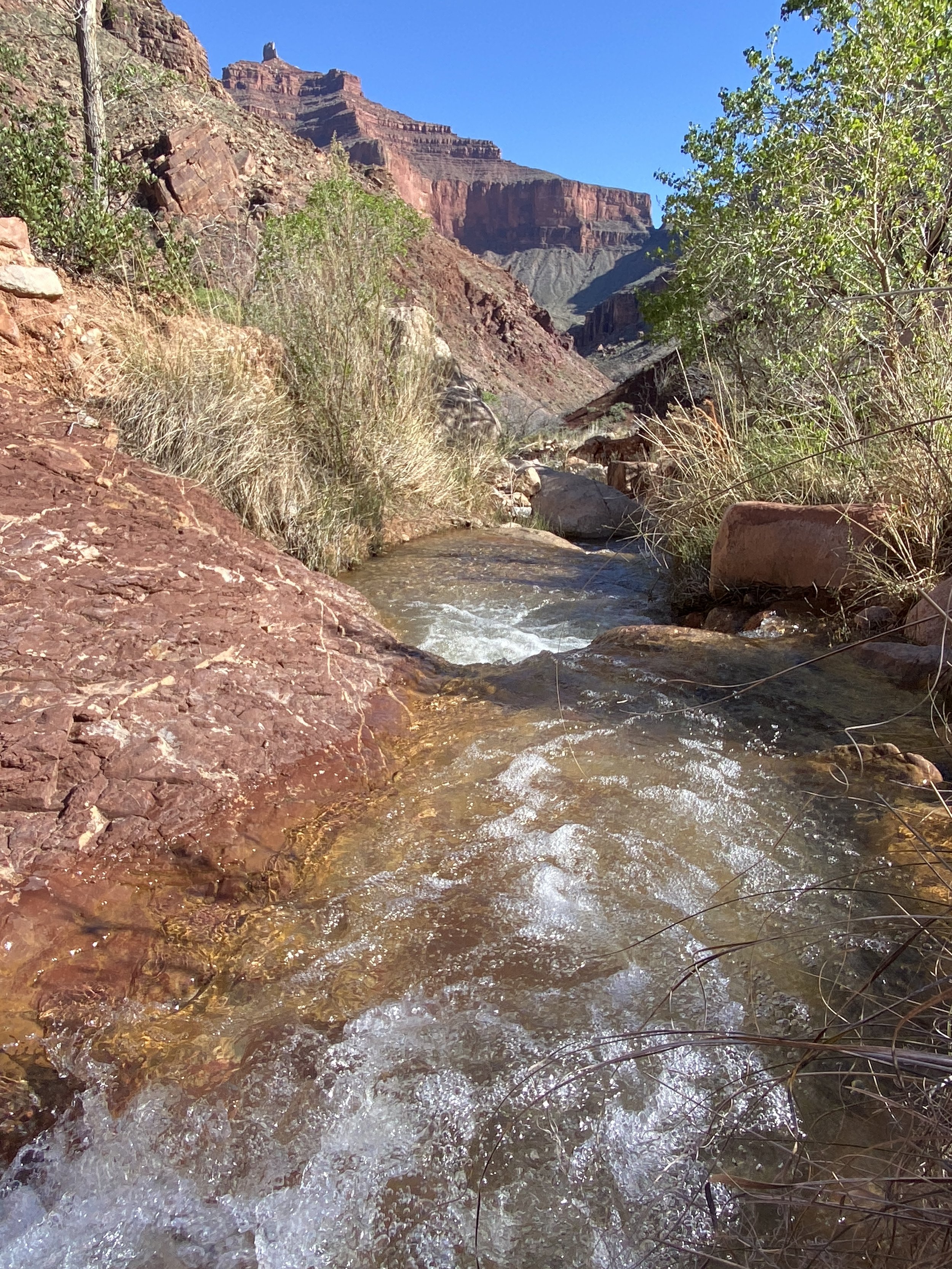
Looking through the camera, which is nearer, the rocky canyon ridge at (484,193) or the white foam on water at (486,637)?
the white foam on water at (486,637)

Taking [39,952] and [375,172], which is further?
[375,172]

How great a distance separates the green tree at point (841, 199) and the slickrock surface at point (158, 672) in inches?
103

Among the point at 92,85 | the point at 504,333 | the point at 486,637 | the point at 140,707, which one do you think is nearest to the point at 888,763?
the point at 140,707

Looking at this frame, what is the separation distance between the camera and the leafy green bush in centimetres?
595

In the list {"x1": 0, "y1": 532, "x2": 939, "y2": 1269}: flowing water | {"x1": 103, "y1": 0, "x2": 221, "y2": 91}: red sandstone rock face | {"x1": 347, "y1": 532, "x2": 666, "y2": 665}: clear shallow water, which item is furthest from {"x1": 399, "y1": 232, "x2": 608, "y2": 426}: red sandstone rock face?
{"x1": 0, "y1": 532, "x2": 939, "y2": 1269}: flowing water

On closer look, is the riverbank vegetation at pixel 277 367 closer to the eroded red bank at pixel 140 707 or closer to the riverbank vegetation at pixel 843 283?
the eroded red bank at pixel 140 707

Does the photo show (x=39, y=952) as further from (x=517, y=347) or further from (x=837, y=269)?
(x=517, y=347)

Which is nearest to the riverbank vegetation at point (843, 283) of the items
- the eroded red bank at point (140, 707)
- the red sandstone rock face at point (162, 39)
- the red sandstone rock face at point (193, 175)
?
the eroded red bank at point (140, 707)

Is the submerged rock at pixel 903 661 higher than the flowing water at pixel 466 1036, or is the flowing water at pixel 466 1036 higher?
the submerged rock at pixel 903 661

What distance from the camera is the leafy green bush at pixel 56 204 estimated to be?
5945 millimetres

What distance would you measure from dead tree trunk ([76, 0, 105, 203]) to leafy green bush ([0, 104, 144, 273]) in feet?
3.10

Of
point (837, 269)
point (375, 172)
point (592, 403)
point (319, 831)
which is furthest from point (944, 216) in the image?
point (375, 172)

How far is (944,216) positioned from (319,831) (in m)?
7.37

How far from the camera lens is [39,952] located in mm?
1579
